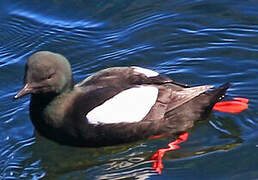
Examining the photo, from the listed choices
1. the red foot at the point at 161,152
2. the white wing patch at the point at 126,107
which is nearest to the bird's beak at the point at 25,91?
the white wing patch at the point at 126,107

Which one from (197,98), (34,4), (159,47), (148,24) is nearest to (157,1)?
(148,24)

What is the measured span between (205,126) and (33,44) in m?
3.27

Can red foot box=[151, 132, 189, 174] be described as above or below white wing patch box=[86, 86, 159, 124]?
below

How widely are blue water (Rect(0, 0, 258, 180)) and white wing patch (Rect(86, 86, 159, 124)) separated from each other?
413 mm

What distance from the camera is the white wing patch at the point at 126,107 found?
22.5 feet

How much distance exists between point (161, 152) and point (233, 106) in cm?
111

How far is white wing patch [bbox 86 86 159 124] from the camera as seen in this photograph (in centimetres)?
687

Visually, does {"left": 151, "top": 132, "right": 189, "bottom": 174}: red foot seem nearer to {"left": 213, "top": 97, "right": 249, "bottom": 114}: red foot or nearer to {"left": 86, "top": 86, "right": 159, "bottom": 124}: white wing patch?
{"left": 86, "top": 86, "right": 159, "bottom": 124}: white wing patch

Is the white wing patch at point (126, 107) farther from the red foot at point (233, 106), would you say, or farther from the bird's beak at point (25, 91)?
the red foot at point (233, 106)

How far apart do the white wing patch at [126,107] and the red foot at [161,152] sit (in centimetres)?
44

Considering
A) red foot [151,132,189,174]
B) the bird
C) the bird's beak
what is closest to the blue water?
red foot [151,132,189,174]

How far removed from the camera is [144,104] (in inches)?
277

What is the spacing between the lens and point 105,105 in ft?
22.7

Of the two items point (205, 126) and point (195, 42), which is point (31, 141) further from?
point (195, 42)
